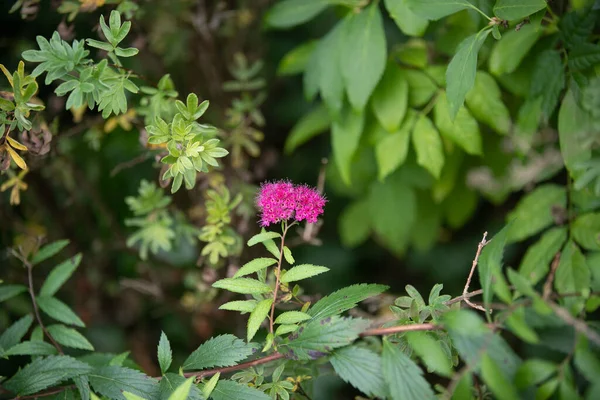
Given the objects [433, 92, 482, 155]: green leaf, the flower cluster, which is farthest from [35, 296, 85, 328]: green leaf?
[433, 92, 482, 155]: green leaf

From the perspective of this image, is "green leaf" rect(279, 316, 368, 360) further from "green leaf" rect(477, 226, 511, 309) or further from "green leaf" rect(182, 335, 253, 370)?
"green leaf" rect(477, 226, 511, 309)

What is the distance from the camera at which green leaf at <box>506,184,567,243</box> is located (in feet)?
4.00

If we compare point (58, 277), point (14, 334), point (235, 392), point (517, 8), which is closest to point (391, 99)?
point (517, 8)

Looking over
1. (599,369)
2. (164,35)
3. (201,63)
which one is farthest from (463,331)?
(164,35)

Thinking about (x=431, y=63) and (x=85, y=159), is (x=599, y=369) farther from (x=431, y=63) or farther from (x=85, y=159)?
(x=85, y=159)

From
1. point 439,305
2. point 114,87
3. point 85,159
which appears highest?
point 114,87

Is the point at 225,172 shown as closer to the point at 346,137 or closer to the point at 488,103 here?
the point at 346,137

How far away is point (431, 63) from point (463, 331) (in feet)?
2.93

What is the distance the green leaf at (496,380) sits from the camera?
25.1 inches

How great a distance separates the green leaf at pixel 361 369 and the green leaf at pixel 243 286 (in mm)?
154

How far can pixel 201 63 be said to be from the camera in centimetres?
175

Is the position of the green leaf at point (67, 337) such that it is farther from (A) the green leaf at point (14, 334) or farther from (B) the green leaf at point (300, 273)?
(B) the green leaf at point (300, 273)

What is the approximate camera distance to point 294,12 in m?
1.34

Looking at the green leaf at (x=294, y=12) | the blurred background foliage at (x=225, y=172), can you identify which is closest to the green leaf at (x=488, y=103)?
the blurred background foliage at (x=225, y=172)
